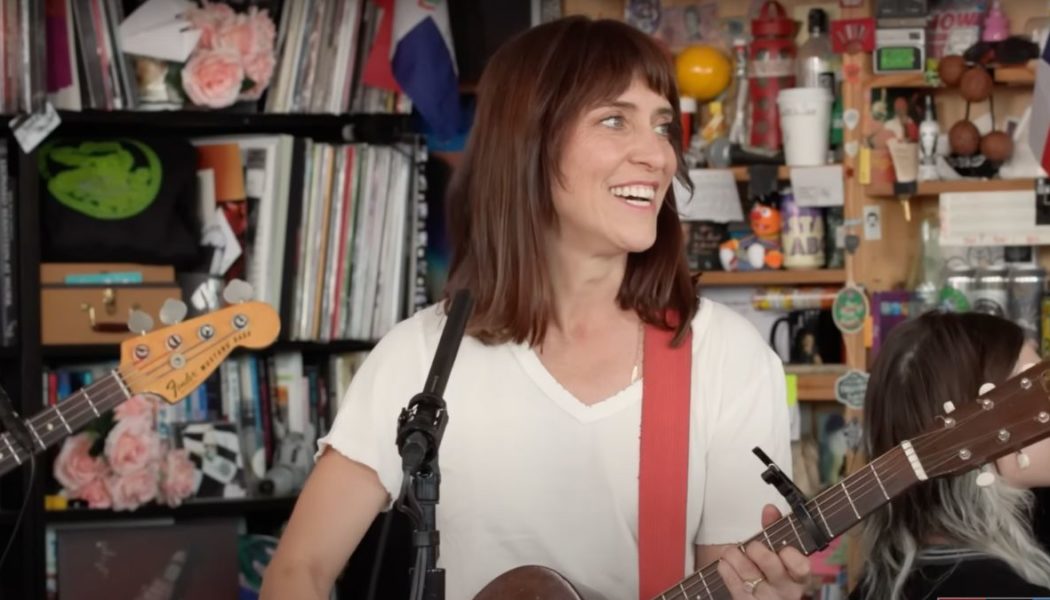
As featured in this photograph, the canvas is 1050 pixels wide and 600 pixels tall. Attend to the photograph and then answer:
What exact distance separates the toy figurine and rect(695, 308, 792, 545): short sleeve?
6.04 feet

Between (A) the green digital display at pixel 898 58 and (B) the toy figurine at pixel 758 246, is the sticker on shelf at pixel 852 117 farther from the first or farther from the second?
(B) the toy figurine at pixel 758 246

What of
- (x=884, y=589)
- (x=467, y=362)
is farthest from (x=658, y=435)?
(x=884, y=589)

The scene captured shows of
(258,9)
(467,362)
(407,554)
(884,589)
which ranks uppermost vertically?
(258,9)

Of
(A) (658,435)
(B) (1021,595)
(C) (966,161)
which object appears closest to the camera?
(A) (658,435)

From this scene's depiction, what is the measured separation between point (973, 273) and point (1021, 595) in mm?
1563

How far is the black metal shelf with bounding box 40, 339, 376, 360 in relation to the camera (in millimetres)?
3180

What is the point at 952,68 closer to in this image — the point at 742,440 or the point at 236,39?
the point at 236,39

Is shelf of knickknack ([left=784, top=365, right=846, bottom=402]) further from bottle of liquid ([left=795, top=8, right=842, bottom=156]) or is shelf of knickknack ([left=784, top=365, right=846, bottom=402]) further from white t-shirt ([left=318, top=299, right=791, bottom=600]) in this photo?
white t-shirt ([left=318, top=299, right=791, bottom=600])

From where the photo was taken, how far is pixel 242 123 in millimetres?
3332

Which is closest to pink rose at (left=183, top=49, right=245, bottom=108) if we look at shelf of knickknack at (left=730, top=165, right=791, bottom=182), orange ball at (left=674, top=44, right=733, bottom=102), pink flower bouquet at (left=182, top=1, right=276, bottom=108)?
pink flower bouquet at (left=182, top=1, right=276, bottom=108)

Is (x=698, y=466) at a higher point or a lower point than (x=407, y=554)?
higher

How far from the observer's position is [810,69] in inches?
139

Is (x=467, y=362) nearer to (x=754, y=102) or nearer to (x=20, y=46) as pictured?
(x=20, y=46)

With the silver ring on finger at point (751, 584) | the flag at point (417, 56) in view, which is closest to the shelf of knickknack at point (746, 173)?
the flag at point (417, 56)
